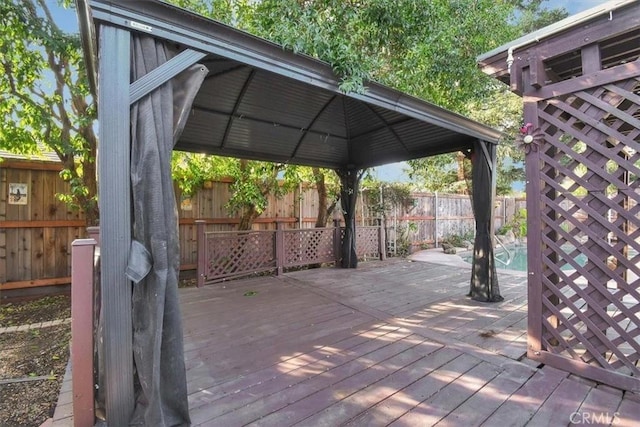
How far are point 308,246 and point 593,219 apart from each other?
460 cm

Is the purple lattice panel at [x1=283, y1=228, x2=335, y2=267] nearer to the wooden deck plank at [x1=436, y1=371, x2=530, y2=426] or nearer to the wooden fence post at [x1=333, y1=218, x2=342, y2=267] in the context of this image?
the wooden fence post at [x1=333, y1=218, x2=342, y2=267]

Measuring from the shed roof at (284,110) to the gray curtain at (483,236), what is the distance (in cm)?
37

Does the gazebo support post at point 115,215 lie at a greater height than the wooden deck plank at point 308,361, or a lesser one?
greater

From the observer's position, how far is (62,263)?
456cm

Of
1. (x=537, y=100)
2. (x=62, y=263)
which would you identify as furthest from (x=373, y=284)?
(x=62, y=263)

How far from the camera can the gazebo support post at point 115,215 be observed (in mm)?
1535

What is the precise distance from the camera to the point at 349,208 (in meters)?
6.13

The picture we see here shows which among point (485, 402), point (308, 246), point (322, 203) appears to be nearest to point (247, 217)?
point (308, 246)

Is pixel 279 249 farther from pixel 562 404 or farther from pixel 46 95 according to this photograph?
pixel 562 404

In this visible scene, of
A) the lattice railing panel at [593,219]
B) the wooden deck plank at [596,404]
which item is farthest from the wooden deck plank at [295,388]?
the lattice railing panel at [593,219]

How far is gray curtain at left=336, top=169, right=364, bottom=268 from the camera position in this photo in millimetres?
6094

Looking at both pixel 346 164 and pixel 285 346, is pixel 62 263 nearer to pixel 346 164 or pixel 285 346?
pixel 285 346

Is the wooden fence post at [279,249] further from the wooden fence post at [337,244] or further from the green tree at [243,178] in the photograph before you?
the wooden fence post at [337,244]

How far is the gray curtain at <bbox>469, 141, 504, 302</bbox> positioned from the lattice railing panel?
1541 millimetres
